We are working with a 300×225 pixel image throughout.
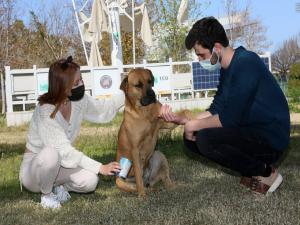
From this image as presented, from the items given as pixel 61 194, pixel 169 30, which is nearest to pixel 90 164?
pixel 61 194

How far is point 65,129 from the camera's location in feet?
14.2

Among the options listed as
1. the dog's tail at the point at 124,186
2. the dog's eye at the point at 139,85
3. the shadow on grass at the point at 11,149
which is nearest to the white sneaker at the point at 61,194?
the dog's tail at the point at 124,186

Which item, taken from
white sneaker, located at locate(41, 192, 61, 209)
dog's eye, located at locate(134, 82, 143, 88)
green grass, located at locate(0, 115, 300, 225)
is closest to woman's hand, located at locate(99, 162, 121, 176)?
green grass, located at locate(0, 115, 300, 225)

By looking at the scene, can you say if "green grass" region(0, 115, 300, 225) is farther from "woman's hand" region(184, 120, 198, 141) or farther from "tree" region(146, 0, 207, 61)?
"tree" region(146, 0, 207, 61)

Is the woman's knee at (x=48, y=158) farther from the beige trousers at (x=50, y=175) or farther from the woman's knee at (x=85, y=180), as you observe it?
the woman's knee at (x=85, y=180)

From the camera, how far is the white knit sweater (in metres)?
4.12

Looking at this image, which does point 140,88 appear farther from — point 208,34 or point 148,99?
point 208,34

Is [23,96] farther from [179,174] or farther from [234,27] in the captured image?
[234,27]

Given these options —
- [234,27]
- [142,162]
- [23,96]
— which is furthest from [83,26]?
[234,27]

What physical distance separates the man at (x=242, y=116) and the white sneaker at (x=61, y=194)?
50.4 inches

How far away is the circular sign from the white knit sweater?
36.2ft

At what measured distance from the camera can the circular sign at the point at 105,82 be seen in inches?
617

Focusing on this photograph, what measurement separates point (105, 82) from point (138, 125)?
11.3 metres

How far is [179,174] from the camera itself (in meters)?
5.35
